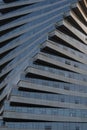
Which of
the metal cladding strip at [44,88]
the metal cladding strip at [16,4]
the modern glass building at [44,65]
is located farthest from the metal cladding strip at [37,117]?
the metal cladding strip at [16,4]

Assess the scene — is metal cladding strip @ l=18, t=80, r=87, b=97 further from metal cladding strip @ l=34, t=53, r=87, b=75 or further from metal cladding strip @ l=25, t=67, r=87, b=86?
metal cladding strip @ l=34, t=53, r=87, b=75

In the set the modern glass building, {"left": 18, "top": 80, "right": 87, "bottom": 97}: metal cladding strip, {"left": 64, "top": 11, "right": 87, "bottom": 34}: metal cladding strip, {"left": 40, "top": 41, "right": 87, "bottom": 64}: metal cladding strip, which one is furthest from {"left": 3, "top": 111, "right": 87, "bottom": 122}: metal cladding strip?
{"left": 64, "top": 11, "right": 87, "bottom": 34}: metal cladding strip

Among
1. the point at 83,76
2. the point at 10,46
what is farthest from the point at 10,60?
the point at 83,76

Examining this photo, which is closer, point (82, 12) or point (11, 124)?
point (11, 124)

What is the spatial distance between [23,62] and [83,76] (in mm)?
17129

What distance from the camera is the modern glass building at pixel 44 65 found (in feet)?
367

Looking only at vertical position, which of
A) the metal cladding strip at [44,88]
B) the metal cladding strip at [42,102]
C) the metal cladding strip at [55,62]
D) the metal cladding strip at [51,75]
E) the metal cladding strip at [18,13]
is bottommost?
the metal cladding strip at [42,102]

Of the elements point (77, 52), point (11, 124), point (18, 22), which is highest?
point (18, 22)

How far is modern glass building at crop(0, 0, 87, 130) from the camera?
11194 centimetres

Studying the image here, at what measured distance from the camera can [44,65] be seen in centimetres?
12712

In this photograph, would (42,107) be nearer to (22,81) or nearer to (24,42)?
(22,81)

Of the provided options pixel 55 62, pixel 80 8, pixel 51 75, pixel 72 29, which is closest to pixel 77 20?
pixel 80 8

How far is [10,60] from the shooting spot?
138 meters

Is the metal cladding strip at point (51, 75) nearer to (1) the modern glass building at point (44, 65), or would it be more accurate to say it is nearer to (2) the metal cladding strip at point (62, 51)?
(1) the modern glass building at point (44, 65)
